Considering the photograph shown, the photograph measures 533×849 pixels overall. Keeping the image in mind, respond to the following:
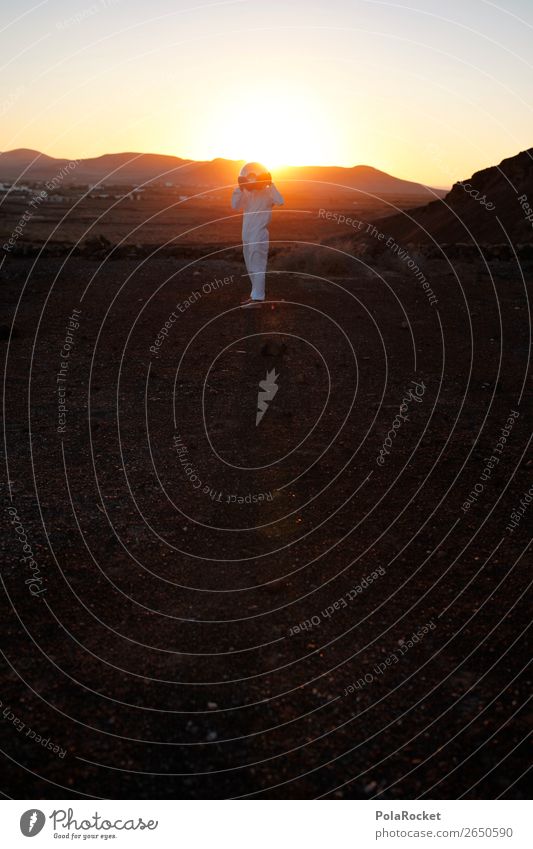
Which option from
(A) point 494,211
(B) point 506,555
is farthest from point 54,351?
(A) point 494,211

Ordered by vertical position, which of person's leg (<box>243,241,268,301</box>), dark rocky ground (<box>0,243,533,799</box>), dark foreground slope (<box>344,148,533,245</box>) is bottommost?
dark rocky ground (<box>0,243,533,799</box>)

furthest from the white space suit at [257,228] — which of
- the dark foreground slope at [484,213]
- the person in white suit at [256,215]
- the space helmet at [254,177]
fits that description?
the dark foreground slope at [484,213]

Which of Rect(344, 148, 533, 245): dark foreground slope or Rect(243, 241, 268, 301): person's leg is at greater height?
Rect(344, 148, 533, 245): dark foreground slope

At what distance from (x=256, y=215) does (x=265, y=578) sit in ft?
35.5

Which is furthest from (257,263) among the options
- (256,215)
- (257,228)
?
(256,215)

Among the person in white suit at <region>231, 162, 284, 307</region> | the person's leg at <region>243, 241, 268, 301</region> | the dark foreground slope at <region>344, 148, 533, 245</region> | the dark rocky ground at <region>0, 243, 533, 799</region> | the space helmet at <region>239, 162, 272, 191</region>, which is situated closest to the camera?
the dark rocky ground at <region>0, 243, 533, 799</region>

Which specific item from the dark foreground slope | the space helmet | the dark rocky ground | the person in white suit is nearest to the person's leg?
the person in white suit

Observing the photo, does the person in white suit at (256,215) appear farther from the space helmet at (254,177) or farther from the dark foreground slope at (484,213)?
the dark foreground slope at (484,213)

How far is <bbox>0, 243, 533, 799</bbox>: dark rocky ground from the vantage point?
433 centimetres

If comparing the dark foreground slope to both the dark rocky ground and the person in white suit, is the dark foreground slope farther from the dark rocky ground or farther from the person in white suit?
the dark rocky ground

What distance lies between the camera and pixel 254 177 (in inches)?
581

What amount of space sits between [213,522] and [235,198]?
10.1m

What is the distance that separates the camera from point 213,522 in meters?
7.00

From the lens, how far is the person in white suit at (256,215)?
14922 millimetres
